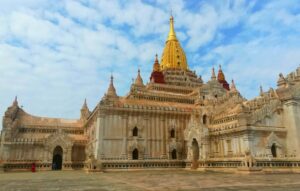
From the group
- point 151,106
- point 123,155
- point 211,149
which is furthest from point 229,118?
point 123,155

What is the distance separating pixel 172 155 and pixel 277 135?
46.9ft

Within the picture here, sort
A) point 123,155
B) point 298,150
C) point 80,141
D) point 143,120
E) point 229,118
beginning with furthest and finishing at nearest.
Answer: point 80,141, point 143,120, point 123,155, point 229,118, point 298,150

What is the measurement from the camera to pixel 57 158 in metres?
41.4

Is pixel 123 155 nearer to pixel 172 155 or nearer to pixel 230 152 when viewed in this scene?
pixel 172 155

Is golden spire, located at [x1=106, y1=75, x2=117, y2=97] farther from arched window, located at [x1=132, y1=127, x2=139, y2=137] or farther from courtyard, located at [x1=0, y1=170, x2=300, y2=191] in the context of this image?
courtyard, located at [x1=0, y1=170, x2=300, y2=191]

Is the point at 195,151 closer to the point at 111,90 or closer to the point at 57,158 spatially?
the point at 111,90

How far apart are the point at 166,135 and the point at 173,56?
29.1m

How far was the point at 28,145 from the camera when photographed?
129 feet

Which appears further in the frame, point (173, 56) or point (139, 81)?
point (173, 56)

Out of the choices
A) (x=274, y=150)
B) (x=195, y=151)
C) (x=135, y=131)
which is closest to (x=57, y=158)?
(x=135, y=131)

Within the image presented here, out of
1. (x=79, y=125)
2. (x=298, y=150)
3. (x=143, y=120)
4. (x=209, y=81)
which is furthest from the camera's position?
(x=209, y=81)

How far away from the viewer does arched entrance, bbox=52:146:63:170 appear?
40.9 m

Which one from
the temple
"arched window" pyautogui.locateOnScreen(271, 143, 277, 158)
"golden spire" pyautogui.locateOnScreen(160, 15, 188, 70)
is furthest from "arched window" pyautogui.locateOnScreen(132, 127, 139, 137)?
"golden spire" pyautogui.locateOnScreen(160, 15, 188, 70)

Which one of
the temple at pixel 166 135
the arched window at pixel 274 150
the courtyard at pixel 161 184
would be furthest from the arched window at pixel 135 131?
the courtyard at pixel 161 184
